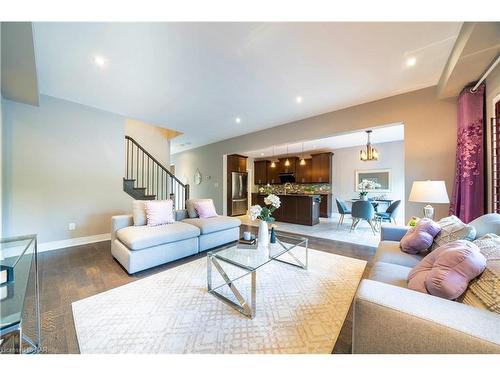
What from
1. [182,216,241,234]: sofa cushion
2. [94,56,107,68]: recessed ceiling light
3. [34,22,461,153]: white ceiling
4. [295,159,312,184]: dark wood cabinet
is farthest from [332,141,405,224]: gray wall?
[94,56,107,68]: recessed ceiling light

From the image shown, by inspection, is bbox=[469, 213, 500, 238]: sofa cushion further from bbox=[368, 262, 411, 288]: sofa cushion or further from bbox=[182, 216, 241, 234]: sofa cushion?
bbox=[182, 216, 241, 234]: sofa cushion

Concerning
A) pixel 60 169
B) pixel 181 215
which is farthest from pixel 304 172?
pixel 60 169

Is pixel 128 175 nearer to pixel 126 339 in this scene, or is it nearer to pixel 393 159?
pixel 126 339

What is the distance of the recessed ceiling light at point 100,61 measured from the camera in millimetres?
2320

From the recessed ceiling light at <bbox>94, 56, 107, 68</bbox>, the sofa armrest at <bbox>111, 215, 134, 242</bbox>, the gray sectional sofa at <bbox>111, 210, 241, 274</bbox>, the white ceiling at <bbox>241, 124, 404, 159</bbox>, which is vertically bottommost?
the gray sectional sofa at <bbox>111, 210, 241, 274</bbox>

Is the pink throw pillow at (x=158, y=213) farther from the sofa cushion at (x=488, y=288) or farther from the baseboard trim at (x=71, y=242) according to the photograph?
the sofa cushion at (x=488, y=288)

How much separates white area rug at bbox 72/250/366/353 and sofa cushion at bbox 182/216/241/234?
0.88 metres

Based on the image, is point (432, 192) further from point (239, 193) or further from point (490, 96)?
point (239, 193)

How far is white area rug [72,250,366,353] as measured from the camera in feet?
4.28

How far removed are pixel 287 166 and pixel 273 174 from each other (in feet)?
2.46

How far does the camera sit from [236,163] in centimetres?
707

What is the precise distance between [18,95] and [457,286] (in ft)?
17.1

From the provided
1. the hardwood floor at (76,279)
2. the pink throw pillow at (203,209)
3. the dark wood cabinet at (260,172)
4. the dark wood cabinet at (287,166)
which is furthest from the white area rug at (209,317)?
the dark wood cabinet at (260,172)

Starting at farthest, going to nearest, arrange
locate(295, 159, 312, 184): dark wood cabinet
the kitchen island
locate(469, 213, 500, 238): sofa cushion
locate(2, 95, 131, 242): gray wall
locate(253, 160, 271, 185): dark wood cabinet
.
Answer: locate(253, 160, 271, 185): dark wood cabinet
locate(295, 159, 312, 184): dark wood cabinet
the kitchen island
locate(2, 95, 131, 242): gray wall
locate(469, 213, 500, 238): sofa cushion
